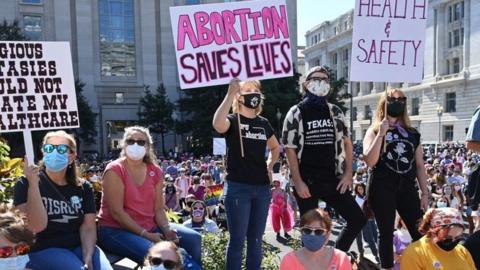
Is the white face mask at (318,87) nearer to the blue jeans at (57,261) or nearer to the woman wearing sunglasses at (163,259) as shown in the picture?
the woman wearing sunglasses at (163,259)

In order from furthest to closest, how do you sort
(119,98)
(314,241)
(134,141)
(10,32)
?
1. (119,98)
2. (10,32)
3. (134,141)
4. (314,241)

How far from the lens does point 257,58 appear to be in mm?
4355

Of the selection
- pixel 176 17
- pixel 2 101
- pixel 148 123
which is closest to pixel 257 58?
pixel 176 17

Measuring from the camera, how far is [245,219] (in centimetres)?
387

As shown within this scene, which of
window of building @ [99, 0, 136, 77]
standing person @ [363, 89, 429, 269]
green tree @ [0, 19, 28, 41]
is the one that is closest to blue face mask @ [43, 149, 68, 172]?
standing person @ [363, 89, 429, 269]

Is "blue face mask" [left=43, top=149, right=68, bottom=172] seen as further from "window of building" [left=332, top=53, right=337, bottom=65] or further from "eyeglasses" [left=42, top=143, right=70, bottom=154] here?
"window of building" [left=332, top=53, right=337, bottom=65]

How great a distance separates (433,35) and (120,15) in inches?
1509

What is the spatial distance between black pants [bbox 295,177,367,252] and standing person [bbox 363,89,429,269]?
225mm

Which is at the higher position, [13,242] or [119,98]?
[119,98]

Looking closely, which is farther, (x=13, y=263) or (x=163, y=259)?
(x=163, y=259)

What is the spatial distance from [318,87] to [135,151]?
65.5 inches

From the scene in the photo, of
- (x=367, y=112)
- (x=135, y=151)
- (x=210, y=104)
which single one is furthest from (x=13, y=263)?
(x=367, y=112)

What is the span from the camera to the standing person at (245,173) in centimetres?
386

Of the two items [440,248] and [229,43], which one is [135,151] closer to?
[229,43]
